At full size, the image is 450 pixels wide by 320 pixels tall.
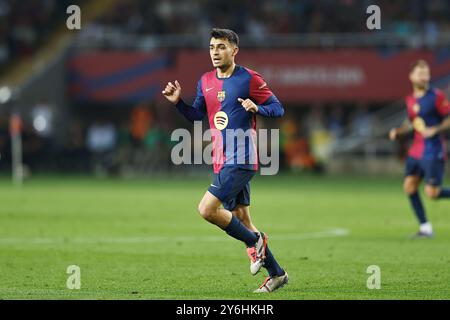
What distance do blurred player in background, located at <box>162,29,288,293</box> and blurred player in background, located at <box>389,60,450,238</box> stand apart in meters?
6.23

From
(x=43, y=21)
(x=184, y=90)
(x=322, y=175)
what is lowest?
(x=322, y=175)

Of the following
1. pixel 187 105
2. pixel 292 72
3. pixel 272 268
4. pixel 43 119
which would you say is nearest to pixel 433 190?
pixel 272 268

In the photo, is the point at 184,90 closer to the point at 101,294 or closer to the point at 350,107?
the point at 350,107

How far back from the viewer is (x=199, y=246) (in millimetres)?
15922

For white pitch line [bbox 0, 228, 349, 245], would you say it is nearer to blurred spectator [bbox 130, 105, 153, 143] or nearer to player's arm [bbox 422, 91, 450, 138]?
player's arm [bbox 422, 91, 450, 138]

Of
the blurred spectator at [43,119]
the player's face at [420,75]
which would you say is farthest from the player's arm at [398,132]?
the blurred spectator at [43,119]

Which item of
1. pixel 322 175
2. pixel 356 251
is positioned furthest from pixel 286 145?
pixel 356 251

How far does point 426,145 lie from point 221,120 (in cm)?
678

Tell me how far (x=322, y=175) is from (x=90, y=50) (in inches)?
372

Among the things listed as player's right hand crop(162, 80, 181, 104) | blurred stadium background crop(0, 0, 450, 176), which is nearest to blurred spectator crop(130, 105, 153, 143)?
blurred stadium background crop(0, 0, 450, 176)

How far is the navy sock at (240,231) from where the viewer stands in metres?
11.1

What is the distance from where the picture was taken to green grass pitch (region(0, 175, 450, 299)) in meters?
11.3

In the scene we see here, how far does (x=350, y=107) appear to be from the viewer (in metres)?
41.6

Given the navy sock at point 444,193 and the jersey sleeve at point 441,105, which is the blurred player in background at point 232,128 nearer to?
the jersey sleeve at point 441,105
